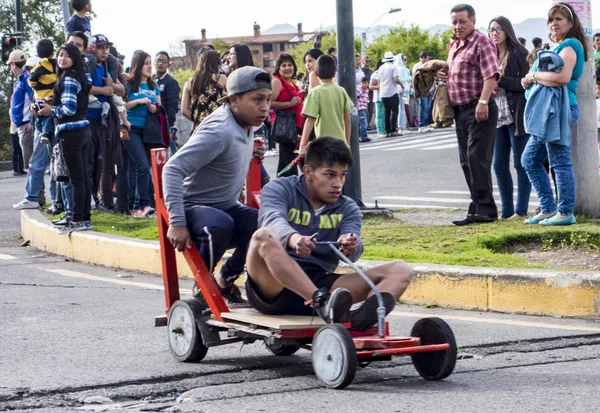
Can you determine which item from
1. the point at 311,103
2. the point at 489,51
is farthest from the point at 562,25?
the point at 311,103

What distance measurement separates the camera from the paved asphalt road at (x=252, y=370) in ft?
14.6

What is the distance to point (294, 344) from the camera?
4.98 m

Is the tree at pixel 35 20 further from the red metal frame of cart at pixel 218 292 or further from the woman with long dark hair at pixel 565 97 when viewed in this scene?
the red metal frame of cart at pixel 218 292

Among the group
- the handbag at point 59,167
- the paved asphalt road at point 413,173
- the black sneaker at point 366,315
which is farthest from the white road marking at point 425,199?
the black sneaker at point 366,315

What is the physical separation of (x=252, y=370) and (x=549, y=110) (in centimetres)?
463

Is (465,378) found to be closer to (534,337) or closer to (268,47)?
(534,337)

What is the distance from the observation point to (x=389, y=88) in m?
23.3

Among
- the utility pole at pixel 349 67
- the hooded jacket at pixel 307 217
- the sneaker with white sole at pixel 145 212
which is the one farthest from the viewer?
the sneaker with white sole at pixel 145 212

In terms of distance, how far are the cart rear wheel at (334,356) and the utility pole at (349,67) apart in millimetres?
6193

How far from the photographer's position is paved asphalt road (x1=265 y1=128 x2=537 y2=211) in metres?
14.0

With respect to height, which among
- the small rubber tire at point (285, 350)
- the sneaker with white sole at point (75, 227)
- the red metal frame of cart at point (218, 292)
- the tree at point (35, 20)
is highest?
the tree at point (35, 20)

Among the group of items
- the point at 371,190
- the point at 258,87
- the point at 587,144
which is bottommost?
the point at 371,190

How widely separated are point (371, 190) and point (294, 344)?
10569 millimetres

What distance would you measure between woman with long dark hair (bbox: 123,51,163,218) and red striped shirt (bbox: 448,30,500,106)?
3.49 meters
